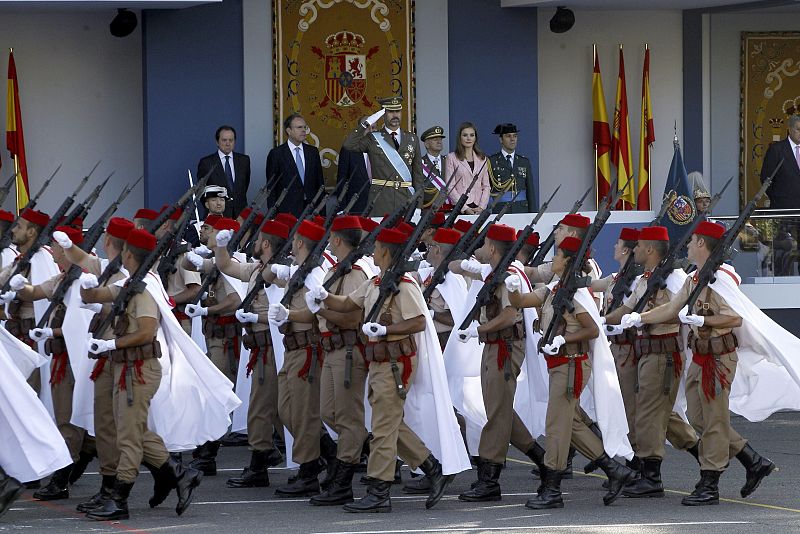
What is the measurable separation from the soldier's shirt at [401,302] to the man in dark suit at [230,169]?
632cm

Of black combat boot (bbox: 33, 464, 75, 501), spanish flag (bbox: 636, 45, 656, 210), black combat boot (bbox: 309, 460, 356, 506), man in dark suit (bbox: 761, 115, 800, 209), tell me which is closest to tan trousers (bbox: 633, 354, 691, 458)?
black combat boot (bbox: 309, 460, 356, 506)

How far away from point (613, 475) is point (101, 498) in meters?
3.01

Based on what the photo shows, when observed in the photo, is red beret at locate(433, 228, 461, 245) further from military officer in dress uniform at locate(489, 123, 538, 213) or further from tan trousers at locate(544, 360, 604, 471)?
military officer in dress uniform at locate(489, 123, 538, 213)

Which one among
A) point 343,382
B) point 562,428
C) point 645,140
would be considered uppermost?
point 645,140

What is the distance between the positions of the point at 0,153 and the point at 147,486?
7.30 m

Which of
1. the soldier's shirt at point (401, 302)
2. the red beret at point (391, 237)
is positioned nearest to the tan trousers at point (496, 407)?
the soldier's shirt at point (401, 302)

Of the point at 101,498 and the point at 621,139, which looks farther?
the point at 621,139

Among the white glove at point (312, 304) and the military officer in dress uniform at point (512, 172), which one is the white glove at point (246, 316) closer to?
the white glove at point (312, 304)

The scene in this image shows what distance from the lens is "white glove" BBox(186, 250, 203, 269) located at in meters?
11.5

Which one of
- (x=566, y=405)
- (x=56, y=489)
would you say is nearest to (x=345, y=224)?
(x=566, y=405)

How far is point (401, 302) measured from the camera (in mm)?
9586

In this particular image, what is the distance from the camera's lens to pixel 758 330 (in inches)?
390

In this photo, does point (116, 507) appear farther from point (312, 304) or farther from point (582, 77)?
point (582, 77)

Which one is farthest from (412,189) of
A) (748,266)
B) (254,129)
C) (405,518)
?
Result: (405,518)
